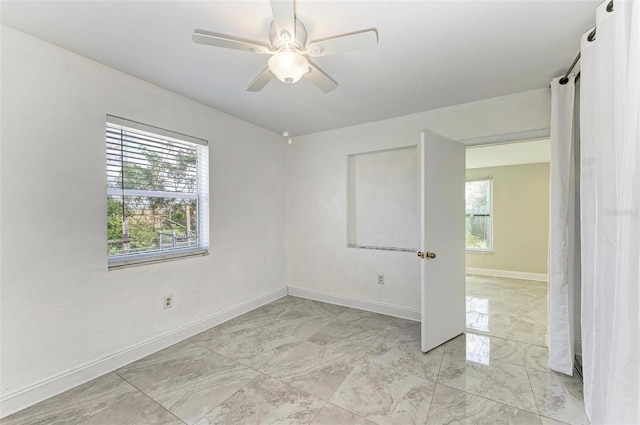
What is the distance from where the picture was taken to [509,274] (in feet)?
16.9

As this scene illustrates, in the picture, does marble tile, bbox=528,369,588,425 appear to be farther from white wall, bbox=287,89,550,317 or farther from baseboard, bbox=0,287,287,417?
baseboard, bbox=0,287,287,417

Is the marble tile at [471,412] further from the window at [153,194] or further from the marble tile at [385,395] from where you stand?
the window at [153,194]

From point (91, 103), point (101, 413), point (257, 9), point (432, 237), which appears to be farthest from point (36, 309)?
point (432, 237)

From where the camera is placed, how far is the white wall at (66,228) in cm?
167

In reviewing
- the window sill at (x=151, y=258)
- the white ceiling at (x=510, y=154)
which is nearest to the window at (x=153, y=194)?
the window sill at (x=151, y=258)

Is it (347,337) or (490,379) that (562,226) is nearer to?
(490,379)

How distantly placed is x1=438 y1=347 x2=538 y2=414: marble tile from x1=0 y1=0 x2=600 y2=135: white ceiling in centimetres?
235

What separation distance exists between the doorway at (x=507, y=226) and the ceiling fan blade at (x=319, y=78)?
120 inches

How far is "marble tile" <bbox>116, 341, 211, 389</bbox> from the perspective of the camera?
6.58 feet

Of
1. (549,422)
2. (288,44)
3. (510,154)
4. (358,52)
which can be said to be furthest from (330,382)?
(510,154)

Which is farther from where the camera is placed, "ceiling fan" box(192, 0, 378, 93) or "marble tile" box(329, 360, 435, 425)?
"marble tile" box(329, 360, 435, 425)

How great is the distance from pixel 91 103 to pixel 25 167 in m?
0.63

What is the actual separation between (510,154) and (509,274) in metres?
2.35

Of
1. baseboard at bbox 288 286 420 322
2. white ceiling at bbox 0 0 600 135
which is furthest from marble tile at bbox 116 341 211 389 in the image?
white ceiling at bbox 0 0 600 135
